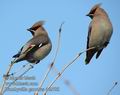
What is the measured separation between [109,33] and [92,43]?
364mm

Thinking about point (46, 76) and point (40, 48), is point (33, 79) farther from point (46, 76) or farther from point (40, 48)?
point (40, 48)

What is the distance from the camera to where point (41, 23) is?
623cm

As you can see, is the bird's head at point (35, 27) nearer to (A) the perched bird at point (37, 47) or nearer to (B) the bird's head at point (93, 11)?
(A) the perched bird at point (37, 47)

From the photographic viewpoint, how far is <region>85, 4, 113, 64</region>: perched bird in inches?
214

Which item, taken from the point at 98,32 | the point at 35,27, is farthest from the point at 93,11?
the point at 35,27

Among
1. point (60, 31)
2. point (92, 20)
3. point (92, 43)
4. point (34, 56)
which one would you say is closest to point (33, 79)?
point (60, 31)

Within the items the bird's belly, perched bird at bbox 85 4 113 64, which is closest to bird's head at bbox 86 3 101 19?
perched bird at bbox 85 4 113 64

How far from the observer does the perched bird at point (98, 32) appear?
5.45 meters

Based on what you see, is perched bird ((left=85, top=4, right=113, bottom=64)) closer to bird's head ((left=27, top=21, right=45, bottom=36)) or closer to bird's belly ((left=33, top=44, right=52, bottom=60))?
bird's belly ((left=33, top=44, right=52, bottom=60))

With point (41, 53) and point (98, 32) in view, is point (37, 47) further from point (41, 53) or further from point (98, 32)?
point (98, 32)

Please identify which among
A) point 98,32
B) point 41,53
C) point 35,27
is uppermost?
point 35,27

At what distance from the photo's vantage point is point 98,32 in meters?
5.73

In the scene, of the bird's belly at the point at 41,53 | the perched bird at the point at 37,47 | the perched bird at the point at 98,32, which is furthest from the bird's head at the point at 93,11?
the bird's belly at the point at 41,53

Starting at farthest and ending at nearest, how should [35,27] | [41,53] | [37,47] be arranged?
1. [35,27]
2. [37,47]
3. [41,53]
